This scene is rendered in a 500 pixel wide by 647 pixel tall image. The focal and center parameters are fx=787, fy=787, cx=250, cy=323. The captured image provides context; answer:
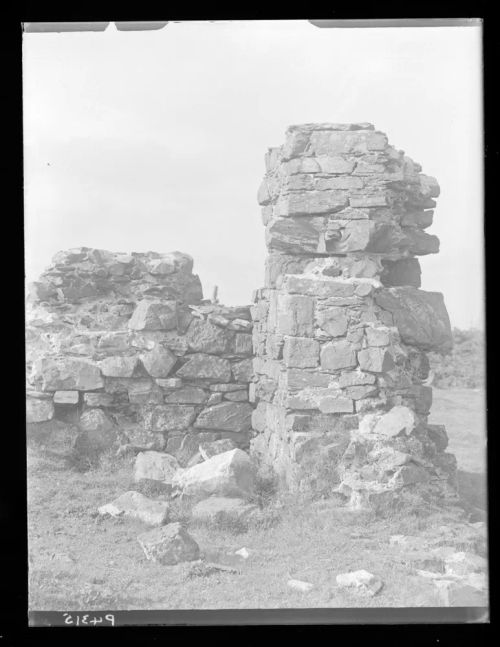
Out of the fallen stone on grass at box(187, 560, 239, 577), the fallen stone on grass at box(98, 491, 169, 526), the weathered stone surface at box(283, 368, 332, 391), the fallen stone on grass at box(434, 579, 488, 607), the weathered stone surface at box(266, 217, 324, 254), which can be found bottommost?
the fallen stone on grass at box(434, 579, 488, 607)

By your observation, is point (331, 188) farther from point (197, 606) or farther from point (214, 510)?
point (197, 606)

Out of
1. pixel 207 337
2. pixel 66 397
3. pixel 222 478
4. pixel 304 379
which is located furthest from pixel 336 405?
pixel 66 397

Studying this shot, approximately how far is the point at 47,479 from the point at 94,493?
56cm

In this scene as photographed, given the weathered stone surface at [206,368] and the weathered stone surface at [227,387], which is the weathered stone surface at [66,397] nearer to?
the weathered stone surface at [206,368]

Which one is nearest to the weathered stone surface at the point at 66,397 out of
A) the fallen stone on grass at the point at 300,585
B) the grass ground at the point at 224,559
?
the grass ground at the point at 224,559

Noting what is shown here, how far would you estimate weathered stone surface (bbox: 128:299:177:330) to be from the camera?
859 cm

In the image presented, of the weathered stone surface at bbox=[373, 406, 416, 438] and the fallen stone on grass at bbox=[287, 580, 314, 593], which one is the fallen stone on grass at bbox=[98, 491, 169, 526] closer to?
the fallen stone on grass at bbox=[287, 580, 314, 593]

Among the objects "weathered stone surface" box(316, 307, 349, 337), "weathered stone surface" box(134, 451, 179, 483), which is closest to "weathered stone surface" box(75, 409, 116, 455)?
"weathered stone surface" box(134, 451, 179, 483)

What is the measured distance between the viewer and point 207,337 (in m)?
8.66

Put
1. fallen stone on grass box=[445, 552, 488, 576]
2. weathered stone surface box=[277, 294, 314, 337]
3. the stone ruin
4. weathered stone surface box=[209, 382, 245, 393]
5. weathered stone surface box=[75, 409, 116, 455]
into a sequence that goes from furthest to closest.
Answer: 1. weathered stone surface box=[209, 382, 245, 393]
2. weathered stone surface box=[75, 409, 116, 455]
3. weathered stone surface box=[277, 294, 314, 337]
4. the stone ruin
5. fallen stone on grass box=[445, 552, 488, 576]

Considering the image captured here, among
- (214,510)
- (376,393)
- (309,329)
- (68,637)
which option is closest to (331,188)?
(309,329)

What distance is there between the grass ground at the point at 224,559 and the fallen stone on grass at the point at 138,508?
0.08 metres

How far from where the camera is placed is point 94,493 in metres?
7.61

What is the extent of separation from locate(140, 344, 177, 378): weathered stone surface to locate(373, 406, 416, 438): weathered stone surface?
2453mm
